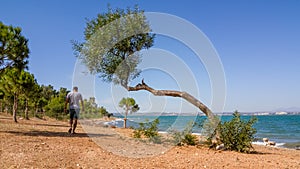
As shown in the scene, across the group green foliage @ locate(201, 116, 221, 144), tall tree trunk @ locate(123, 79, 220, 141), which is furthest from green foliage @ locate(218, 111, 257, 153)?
tall tree trunk @ locate(123, 79, 220, 141)

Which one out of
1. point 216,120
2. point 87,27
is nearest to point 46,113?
point 87,27

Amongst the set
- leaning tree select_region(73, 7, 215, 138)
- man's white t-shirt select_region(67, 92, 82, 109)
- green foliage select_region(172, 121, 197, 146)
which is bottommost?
green foliage select_region(172, 121, 197, 146)

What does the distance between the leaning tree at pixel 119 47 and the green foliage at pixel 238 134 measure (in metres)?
1.70

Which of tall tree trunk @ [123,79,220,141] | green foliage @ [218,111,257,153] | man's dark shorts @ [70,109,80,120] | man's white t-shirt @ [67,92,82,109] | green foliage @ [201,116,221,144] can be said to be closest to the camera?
green foliage @ [218,111,257,153]

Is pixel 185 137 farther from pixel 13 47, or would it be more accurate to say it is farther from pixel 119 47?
pixel 13 47

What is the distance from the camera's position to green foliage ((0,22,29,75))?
13.6 m

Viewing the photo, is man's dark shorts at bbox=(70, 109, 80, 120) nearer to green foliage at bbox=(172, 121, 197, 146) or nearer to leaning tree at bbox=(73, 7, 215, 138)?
leaning tree at bbox=(73, 7, 215, 138)

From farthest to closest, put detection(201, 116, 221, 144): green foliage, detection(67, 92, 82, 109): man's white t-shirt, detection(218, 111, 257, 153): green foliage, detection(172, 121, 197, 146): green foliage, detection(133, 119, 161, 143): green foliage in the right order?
detection(67, 92, 82, 109): man's white t-shirt < detection(133, 119, 161, 143): green foliage < detection(172, 121, 197, 146): green foliage < detection(201, 116, 221, 144): green foliage < detection(218, 111, 257, 153): green foliage

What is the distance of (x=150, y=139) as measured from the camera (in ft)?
38.2

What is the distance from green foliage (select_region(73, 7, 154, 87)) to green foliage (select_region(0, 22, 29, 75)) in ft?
10.5

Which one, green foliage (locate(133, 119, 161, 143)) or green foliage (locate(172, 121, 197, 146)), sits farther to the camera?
green foliage (locate(133, 119, 161, 143))

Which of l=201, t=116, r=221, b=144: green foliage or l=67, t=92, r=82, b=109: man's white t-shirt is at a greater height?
l=67, t=92, r=82, b=109: man's white t-shirt

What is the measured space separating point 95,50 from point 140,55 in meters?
2.30

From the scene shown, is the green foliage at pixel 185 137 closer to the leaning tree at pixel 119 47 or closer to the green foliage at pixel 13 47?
the leaning tree at pixel 119 47
